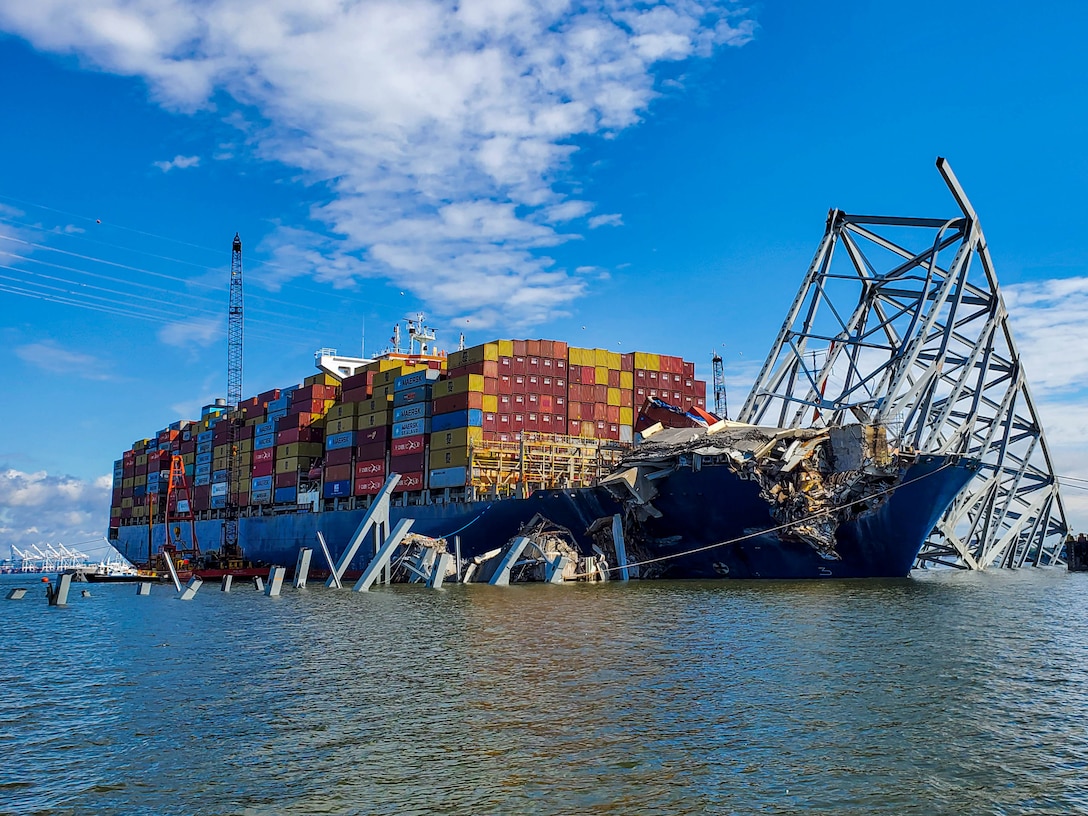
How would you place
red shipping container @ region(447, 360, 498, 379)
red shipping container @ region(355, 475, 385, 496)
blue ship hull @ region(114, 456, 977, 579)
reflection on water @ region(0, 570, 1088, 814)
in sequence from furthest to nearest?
red shipping container @ region(355, 475, 385, 496)
red shipping container @ region(447, 360, 498, 379)
blue ship hull @ region(114, 456, 977, 579)
reflection on water @ region(0, 570, 1088, 814)

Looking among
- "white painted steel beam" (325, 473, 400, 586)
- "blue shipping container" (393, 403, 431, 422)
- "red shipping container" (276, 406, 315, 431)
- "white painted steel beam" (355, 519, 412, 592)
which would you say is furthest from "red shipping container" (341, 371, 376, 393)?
"white painted steel beam" (355, 519, 412, 592)

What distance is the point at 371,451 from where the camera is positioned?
77.9 metres

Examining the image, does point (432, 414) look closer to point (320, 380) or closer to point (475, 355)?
point (475, 355)

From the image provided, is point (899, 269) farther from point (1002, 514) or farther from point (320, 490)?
point (320, 490)

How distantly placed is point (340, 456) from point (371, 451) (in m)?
4.69

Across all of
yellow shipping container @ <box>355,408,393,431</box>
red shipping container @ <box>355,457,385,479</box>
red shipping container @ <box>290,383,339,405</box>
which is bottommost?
red shipping container @ <box>355,457,385,479</box>

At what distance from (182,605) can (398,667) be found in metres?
27.6

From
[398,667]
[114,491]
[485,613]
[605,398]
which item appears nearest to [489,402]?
[605,398]

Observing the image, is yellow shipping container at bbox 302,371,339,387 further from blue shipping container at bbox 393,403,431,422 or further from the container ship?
blue shipping container at bbox 393,403,431,422

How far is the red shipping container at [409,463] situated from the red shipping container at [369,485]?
152 cm

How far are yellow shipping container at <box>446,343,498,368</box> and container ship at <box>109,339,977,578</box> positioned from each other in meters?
0.18

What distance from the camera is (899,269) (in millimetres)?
53781

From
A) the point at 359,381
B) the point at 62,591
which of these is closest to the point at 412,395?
the point at 359,381

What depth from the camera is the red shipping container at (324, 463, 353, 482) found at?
261ft
